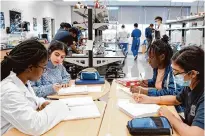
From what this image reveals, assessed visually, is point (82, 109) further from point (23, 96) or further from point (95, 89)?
point (95, 89)

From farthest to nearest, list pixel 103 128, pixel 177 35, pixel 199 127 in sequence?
pixel 177 35
pixel 103 128
pixel 199 127

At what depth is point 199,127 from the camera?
1150mm

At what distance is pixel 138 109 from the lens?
4.94 ft

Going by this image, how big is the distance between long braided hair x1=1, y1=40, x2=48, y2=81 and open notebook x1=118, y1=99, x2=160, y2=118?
64 cm

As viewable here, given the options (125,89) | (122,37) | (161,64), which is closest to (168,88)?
(161,64)

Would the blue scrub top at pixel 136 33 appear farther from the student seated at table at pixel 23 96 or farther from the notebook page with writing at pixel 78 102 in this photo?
the student seated at table at pixel 23 96

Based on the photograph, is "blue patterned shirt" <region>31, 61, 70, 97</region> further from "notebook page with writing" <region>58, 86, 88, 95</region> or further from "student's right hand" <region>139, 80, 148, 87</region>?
"student's right hand" <region>139, 80, 148, 87</region>

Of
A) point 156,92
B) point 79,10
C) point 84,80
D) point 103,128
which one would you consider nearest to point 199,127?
point 103,128

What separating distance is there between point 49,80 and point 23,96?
101cm

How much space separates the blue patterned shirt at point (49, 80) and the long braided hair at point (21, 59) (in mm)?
697

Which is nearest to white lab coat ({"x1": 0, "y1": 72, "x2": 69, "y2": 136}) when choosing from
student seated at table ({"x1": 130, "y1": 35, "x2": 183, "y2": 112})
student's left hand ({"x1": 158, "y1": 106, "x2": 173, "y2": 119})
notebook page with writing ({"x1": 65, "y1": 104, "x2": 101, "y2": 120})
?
notebook page with writing ({"x1": 65, "y1": 104, "x2": 101, "y2": 120})

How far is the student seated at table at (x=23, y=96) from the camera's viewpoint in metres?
1.16

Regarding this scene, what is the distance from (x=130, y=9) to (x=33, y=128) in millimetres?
11525

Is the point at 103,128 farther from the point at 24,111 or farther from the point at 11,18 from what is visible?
the point at 11,18
